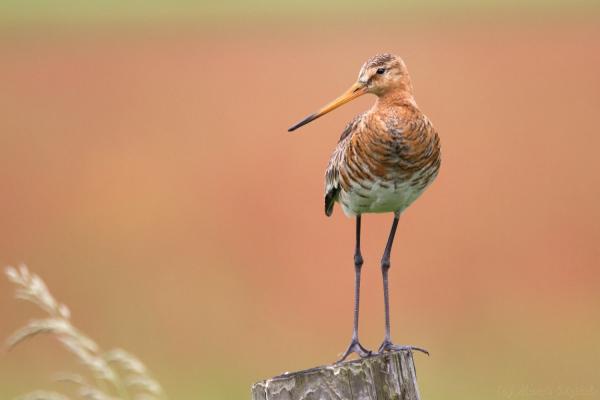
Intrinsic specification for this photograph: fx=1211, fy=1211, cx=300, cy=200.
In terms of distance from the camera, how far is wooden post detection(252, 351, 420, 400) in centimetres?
495

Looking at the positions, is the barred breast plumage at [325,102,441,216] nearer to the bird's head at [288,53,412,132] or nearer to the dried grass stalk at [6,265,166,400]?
the bird's head at [288,53,412,132]

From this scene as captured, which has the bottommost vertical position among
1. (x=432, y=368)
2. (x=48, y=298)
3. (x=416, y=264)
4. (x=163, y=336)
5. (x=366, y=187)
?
(x=48, y=298)

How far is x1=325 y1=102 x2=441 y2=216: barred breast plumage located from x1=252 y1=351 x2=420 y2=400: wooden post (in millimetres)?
2538

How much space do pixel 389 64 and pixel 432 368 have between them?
14.4ft

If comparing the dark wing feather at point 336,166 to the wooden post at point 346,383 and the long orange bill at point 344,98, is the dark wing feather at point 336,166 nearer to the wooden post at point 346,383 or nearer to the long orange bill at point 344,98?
the long orange bill at point 344,98

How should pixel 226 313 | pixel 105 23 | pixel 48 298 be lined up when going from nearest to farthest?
1. pixel 48 298
2. pixel 226 313
3. pixel 105 23

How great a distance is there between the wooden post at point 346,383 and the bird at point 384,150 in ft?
7.41

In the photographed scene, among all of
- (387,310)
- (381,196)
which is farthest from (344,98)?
(387,310)

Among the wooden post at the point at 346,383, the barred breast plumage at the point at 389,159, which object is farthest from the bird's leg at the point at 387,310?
the wooden post at the point at 346,383

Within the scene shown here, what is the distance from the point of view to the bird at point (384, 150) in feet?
25.0

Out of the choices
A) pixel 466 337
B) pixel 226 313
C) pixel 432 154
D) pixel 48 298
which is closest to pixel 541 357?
pixel 466 337

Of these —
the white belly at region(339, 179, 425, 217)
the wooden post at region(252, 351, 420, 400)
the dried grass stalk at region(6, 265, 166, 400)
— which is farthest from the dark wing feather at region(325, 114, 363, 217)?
the wooden post at region(252, 351, 420, 400)

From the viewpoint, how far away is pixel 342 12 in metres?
27.9

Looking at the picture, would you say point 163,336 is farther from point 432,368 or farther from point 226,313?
point 432,368
